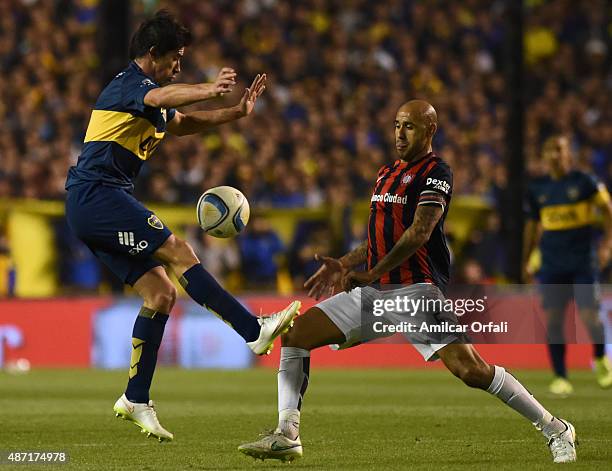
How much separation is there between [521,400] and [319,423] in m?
2.68

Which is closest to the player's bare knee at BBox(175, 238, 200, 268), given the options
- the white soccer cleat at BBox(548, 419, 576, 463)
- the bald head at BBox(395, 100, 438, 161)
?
the bald head at BBox(395, 100, 438, 161)

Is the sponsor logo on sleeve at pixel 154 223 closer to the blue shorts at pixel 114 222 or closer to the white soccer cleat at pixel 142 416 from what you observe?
the blue shorts at pixel 114 222

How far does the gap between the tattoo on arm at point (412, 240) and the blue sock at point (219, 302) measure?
85 centimetres

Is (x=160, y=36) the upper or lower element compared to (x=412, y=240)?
upper

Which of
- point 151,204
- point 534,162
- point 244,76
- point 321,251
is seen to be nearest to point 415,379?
point 321,251

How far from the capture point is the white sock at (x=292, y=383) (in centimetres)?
707

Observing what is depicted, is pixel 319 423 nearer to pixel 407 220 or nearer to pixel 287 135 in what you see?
pixel 407 220

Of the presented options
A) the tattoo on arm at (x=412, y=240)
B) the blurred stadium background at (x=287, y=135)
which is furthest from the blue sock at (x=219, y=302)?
the blurred stadium background at (x=287, y=135)

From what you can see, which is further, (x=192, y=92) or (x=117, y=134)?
(x=117, y=134)

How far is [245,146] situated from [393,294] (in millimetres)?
12849

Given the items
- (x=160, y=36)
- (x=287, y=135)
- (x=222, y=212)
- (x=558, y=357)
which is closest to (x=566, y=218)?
(x=558, y=357)

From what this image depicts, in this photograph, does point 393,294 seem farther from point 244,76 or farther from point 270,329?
point 244,76

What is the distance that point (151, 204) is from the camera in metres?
16.8

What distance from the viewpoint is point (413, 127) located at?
7.30 metres
